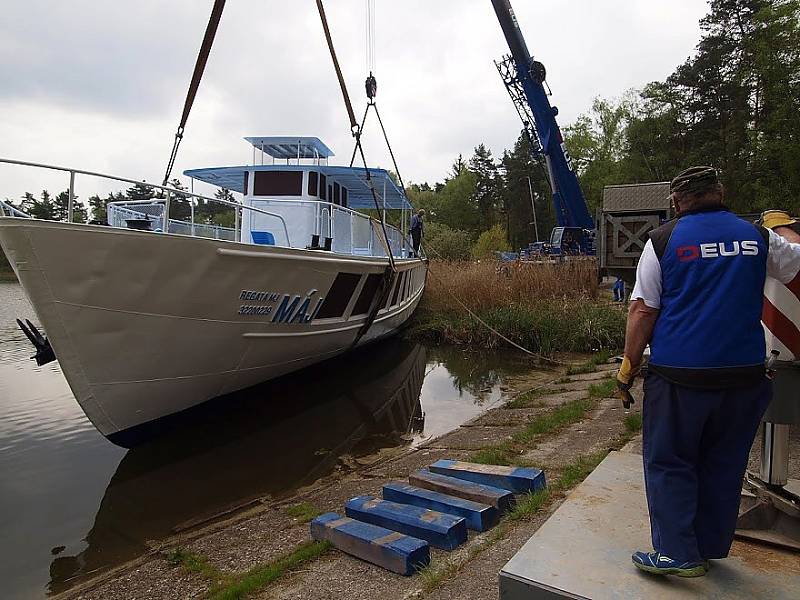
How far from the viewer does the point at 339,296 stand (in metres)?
8.91

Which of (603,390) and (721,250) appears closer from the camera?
(721,250)

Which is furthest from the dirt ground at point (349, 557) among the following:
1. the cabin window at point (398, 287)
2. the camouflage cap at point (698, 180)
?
the cabin window at point (398, 287)

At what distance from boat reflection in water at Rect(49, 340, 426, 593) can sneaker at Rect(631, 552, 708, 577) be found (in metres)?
3.61

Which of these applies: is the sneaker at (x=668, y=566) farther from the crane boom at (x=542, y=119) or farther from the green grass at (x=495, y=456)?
the crane boom at (x=542, y=119)

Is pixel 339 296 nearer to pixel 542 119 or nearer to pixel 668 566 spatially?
pixel 668 566

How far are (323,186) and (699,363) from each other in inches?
366

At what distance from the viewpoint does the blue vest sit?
210 cm

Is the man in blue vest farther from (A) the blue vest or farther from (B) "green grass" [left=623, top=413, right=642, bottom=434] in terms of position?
(B) "green grass" [left=623, top=413, right=642, bottom=434]

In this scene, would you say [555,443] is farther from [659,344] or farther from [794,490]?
[659,344]

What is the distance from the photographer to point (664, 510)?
7.22 ft

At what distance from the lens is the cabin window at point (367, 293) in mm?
9789

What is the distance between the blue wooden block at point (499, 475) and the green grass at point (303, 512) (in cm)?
96

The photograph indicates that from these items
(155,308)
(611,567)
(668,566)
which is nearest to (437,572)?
(611,567)

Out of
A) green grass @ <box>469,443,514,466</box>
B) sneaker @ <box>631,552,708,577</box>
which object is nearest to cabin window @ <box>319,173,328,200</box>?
green grass @ <box>469,443,514,466</box>
